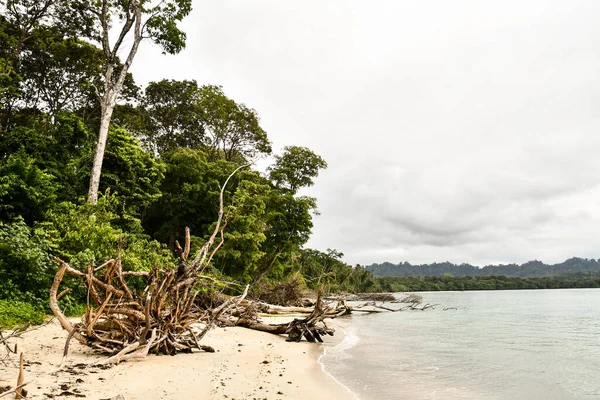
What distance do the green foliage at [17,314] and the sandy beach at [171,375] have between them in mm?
436

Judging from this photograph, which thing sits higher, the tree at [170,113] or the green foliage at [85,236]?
the tree at [170,113]

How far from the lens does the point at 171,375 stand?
6363mm

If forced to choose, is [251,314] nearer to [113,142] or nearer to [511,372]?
[511,372]

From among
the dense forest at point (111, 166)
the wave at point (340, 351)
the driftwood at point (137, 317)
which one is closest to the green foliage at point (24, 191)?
the dense forest at point (111, 166)

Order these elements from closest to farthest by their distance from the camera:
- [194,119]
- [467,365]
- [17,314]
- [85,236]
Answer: [17,314]
[467,365]
[85,236]
[194,119]

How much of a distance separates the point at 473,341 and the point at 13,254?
17.6 metres

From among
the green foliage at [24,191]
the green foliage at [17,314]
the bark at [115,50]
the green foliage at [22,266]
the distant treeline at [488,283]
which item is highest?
the bark at [115,50]

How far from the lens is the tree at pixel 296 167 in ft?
101

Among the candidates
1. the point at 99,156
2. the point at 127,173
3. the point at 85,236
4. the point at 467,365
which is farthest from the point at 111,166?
the point at 467,365

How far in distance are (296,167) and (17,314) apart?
78.0 feet

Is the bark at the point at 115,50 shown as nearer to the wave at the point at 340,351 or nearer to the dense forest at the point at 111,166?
the dense forest at the point at 111,166

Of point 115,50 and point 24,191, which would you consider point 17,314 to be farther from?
point 115,50

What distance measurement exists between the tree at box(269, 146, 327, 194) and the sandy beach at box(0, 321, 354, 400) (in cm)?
2167

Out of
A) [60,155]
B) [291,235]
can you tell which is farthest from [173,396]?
[291,235]
